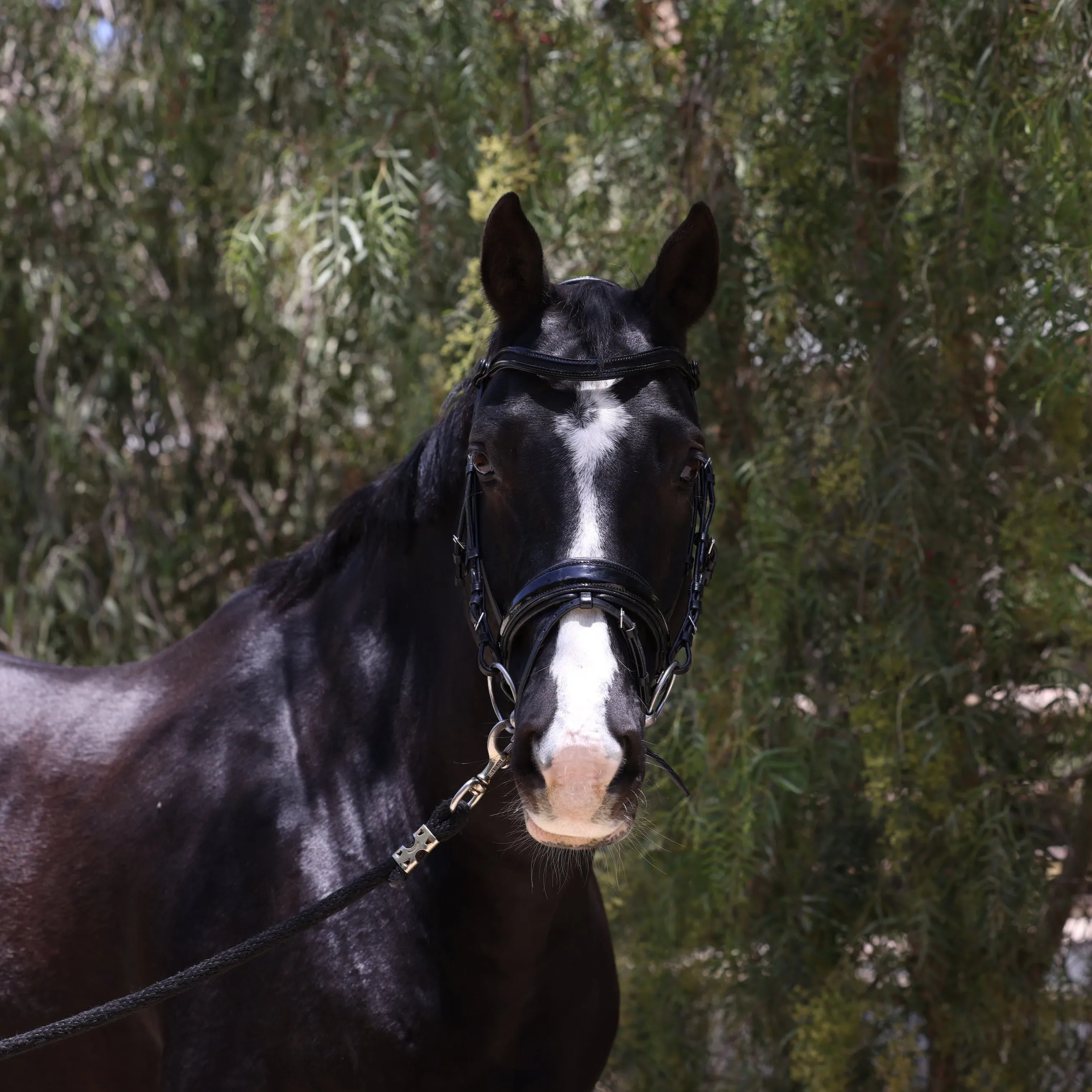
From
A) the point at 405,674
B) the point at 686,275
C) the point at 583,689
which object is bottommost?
the point at 405,674

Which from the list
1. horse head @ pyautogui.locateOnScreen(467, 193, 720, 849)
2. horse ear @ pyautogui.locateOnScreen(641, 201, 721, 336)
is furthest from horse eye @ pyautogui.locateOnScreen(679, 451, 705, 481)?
horse ear @ pyautogui.locateOnScreen(641, 201, 721, 336)

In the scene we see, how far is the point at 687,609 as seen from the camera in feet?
4.97

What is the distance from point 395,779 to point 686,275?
2.58ft

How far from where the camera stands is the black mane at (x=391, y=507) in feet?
5.43

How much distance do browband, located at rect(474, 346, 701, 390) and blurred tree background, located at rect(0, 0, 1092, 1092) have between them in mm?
938

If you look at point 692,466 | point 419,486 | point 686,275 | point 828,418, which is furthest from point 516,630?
point 828,418

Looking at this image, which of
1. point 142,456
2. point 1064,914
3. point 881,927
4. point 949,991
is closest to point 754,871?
point 881,927

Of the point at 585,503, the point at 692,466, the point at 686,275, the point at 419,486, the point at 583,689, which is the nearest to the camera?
the point at 583,689

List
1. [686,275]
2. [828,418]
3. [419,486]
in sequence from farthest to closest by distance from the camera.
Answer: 1. [828,418]
2. [419,486]
3. [686,275]

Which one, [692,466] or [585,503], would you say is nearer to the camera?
[585,503]

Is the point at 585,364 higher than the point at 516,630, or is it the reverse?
the point at 585,364

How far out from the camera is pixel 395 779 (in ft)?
5.55

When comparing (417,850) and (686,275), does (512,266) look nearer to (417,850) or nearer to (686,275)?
(686,275)

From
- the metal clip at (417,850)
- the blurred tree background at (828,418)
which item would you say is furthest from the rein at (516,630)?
the blurred tree background at (828,418)
